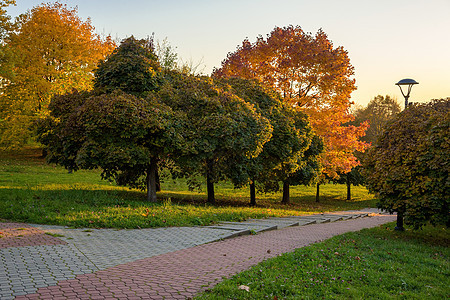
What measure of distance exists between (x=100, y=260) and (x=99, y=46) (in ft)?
100

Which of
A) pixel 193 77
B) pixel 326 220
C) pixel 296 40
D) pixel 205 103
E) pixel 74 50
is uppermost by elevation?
pixel 74 50

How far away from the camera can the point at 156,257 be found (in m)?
6.93

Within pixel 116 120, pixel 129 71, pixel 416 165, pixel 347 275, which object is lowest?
pixel 347 275

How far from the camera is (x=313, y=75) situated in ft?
69.5

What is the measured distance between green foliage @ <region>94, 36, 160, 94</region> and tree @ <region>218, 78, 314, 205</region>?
3837 mm

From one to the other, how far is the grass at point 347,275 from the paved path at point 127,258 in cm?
55

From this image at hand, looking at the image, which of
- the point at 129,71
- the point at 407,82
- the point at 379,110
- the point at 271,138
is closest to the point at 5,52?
the point at 129,71

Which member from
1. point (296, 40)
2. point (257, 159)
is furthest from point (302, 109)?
point (257, 159)

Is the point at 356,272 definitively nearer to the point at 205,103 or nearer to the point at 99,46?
the point at 205,103

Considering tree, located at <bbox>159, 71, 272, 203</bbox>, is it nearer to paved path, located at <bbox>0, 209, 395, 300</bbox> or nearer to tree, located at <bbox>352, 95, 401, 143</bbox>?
paved path, located at <bbox>0, 209, 395, 300</bbox>

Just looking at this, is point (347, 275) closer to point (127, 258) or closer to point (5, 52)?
point (127, 258)

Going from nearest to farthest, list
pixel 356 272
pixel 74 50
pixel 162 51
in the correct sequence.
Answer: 1. pixel 356 272
2. pixel 74 50
3. pixel 162 51

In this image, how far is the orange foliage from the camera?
2111 cm

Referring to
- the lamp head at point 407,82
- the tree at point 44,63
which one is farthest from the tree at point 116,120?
the tree at point 44,63
